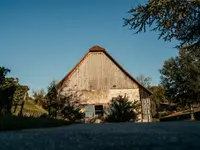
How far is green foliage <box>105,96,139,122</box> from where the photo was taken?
2005 cm

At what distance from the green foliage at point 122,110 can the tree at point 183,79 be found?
13.3m

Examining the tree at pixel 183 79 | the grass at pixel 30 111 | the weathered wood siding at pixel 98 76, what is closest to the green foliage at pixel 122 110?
the weathered wood siding at pixel 98 76

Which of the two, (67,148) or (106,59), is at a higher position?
(106,59)

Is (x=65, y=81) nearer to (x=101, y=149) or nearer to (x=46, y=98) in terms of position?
(x=46, y=98)

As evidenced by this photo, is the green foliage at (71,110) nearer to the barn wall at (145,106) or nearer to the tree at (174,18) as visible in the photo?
the barn wall at (145,106)

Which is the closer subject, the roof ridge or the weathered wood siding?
the weathered wood siding

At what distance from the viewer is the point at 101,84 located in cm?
2331

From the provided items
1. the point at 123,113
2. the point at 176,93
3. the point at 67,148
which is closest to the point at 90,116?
the point at 123,113

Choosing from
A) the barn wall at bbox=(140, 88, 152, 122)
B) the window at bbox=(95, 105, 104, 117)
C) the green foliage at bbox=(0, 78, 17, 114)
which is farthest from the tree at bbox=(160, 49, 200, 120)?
the green foliage at bbox=(0, 78, 17, 114)

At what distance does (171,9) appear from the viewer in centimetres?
827

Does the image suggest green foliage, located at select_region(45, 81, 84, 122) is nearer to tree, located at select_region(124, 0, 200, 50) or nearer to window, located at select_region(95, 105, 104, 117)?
window, located at select_region(95, 105, 104, 117)

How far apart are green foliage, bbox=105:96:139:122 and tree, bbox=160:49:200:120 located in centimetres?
1331

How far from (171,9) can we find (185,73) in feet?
86.4

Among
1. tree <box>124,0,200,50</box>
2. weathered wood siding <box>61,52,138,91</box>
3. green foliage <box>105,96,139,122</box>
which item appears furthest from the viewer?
weathered wood siding <box>61,52,138,91</box>
